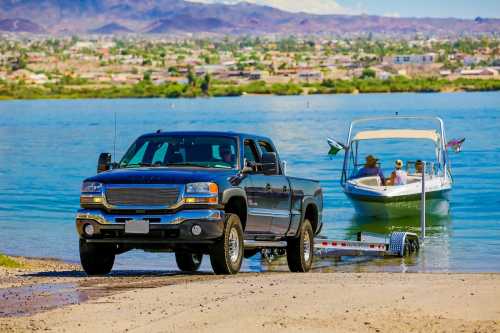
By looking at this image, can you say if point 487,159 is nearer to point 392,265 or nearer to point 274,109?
point 392,265

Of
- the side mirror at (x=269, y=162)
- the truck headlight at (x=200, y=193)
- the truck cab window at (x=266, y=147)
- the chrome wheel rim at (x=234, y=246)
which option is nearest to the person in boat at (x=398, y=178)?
the truck cab window at (x=266, y=147)

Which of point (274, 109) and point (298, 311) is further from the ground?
point (298, 311)

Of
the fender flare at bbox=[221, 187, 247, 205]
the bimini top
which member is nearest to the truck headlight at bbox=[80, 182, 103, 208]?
the fender flare at bbox=[221, 187, 247, 205]

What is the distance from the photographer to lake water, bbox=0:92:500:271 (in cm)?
2645

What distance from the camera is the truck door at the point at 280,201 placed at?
1650 centimetres

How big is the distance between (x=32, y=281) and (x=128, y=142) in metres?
65.2

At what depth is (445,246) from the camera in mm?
28234

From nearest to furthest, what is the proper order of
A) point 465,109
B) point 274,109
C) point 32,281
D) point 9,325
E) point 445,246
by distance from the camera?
point 9,325, point 32,281, point 445,246, point 465,109, point 274,109

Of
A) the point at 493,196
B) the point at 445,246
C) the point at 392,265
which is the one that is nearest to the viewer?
the point at 392,265

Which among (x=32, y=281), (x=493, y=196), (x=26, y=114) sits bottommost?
(x=26, y=114)

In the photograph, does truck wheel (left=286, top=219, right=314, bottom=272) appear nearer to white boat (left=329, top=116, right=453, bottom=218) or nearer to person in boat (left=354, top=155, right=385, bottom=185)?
white boat (left=329, top=116, right=453, bottom=218)

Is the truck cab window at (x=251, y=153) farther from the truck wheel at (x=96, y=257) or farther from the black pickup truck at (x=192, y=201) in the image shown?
the truck wheel at (x=96, y=257)

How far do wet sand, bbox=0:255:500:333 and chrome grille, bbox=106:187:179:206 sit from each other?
2.87 feet

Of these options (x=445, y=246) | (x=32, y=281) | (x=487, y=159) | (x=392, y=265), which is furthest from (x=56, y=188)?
(x=32, y=281)
